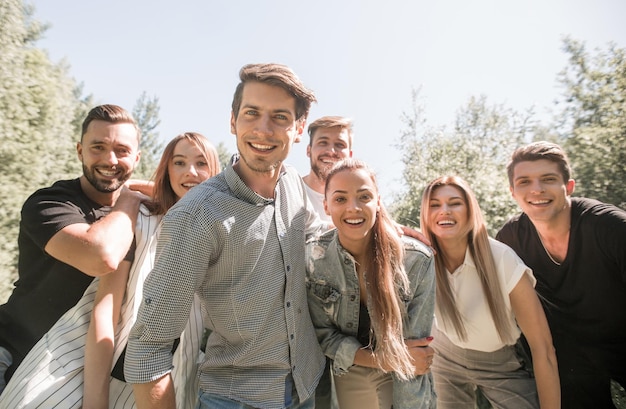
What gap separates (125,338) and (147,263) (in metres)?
0.50

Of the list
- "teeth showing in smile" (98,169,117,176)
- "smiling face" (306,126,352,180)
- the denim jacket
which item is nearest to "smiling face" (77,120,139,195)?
"teeth showing in smile" (98,169,117,176)

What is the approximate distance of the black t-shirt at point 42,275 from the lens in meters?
2.38

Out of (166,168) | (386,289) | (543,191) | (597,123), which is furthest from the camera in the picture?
(597,123)

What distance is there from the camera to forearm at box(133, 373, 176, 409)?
168cm

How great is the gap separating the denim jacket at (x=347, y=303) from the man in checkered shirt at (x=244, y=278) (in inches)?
7.9

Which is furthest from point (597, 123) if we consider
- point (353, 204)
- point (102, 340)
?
point (102, 340)

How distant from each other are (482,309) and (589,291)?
1.15 metres

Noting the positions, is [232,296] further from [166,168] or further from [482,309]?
[482,309]

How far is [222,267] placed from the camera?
1.96 m

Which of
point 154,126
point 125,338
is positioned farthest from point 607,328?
point 154,126

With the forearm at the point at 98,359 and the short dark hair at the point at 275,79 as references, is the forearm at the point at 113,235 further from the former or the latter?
the short dark hair at the point at 275,79

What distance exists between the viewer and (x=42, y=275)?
2576 mm

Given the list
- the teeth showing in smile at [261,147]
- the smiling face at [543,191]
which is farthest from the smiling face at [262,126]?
the smiling face at [543,191]

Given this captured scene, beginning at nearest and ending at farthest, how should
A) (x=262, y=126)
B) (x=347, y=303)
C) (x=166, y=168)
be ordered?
1. (x=262, y=126)
2. (x=347, y=303)
3. (x=166, y=168)
